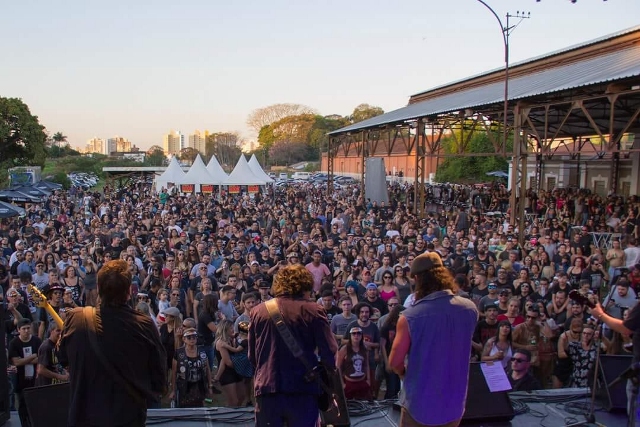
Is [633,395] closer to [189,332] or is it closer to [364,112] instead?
[189,332]

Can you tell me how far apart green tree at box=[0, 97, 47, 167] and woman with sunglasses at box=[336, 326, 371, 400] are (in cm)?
4179

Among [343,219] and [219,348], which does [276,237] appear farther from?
[219,348]

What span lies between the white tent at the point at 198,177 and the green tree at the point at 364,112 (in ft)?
191

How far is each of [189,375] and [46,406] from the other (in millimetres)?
1841

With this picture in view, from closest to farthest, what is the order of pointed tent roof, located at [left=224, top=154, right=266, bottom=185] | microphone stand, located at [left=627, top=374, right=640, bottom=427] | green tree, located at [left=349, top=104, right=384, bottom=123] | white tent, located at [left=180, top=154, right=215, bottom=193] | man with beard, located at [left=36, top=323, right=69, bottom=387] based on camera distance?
microphone stand, located at [left=627, top=374, right=640, bottom=427], man with beard, located at [left=36, top=323, right=69, bottom=387], pointed tent roof, located at [left=224, top=154, right=266, bottom=185], white tent, located at [left=180, top=154, right=215, bottom=193], green tree, located at [left=349, top=104, right=384, bottom=123]

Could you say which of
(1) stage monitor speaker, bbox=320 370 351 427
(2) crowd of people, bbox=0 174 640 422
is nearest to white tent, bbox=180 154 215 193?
(2) crowd of people, bbox=0 174 640 422

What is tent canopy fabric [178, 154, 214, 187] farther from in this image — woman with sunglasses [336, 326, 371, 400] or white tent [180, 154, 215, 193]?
woman with sunglasses [336, 326, 371, 400]

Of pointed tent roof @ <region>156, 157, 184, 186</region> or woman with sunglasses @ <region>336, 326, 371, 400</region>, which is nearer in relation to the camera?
woman with sunglasses @ <region>336, 326, 371, 400</region>

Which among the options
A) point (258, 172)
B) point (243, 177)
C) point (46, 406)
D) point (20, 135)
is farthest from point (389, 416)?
point (20, 135)

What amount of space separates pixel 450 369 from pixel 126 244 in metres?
9.30

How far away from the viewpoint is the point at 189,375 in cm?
559

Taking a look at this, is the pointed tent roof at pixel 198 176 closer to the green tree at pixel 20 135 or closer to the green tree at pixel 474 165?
the green tree at pixel 20 135

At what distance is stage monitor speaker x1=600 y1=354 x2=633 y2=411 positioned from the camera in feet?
15.0

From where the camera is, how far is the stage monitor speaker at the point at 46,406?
3.85 metres
